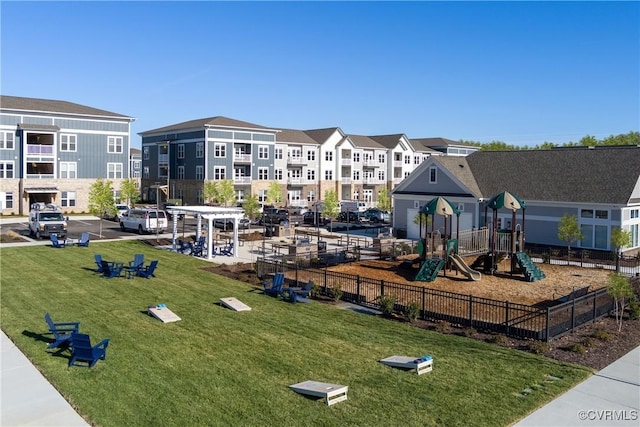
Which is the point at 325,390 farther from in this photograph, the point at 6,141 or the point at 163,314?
the point at 6,141

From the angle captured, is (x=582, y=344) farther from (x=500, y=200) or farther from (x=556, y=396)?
(x=500, y=200)

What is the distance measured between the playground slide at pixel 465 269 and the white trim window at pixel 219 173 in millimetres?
44454

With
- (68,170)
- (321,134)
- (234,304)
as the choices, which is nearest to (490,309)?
(234,304)

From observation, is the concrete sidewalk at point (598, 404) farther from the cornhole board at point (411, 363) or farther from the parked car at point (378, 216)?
the parked car at point (378, 216)

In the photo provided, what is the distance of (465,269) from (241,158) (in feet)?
154

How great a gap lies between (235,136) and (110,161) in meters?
14.6

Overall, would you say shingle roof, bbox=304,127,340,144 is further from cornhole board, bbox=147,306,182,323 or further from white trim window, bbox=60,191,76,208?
cornhole board, bbox=147,306,182,323

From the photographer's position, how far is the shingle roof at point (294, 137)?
2992 inches

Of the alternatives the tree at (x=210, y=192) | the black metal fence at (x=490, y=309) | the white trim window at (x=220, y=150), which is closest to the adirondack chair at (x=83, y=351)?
the black metal fence at (x=490, y=309)

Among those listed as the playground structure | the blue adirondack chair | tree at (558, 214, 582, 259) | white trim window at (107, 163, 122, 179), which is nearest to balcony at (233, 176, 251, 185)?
white trim window at (107, 163, 122, 179)

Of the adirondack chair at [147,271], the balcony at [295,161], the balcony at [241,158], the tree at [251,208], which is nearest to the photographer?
the adirondack chair at [147,271]

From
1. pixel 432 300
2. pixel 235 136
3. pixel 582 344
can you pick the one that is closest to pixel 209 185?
pixel 235 136

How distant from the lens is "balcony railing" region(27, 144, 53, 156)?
5781 centimetres

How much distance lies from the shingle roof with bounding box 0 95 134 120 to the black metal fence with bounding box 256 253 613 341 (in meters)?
45.1
